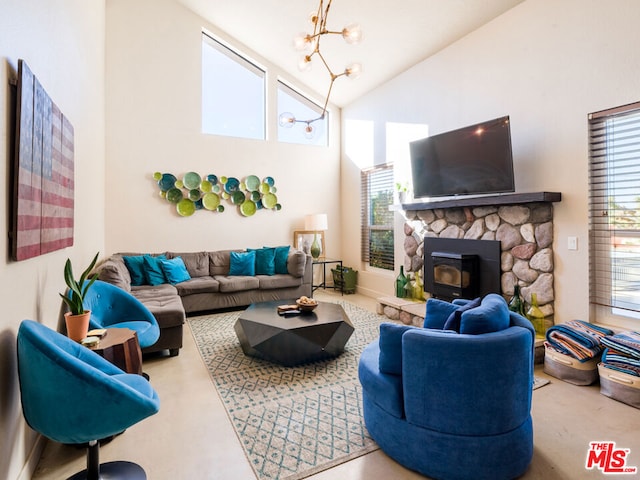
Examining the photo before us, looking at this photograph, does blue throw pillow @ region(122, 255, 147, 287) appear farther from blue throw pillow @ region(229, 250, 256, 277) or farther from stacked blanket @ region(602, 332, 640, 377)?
stacked blanket @ region(602, 332, 640, 377)

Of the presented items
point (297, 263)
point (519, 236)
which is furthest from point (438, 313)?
point (297, 263)

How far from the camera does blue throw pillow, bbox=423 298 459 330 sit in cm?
221

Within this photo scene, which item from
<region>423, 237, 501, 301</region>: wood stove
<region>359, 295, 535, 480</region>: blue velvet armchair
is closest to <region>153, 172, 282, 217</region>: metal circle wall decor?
<region>423, 237, 501, 301</region>: wood stove

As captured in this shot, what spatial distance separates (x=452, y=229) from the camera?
13.7 ft

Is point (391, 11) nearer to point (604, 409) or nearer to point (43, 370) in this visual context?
point (604, 409)

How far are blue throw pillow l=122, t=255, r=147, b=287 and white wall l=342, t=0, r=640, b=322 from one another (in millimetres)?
4376

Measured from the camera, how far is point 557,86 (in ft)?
10.5

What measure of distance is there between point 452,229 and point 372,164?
2.09 m

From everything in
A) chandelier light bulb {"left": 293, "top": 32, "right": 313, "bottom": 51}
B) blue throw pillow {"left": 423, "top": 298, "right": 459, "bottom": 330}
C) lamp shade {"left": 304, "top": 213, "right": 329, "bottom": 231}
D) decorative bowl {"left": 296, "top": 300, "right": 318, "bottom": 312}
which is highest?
chandelier light bulb {"left": 293, "top": 32, "right": 313, "bottom": 51}

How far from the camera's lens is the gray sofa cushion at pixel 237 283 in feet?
15.7

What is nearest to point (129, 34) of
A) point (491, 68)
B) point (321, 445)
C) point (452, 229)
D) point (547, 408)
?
point (491, 68)

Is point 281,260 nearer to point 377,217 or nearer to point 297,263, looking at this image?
point 297,263

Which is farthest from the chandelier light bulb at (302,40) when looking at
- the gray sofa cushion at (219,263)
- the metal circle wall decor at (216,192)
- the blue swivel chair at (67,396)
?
the gray sofa cushion at (219,263)

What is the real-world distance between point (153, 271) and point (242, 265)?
1.23 metres
